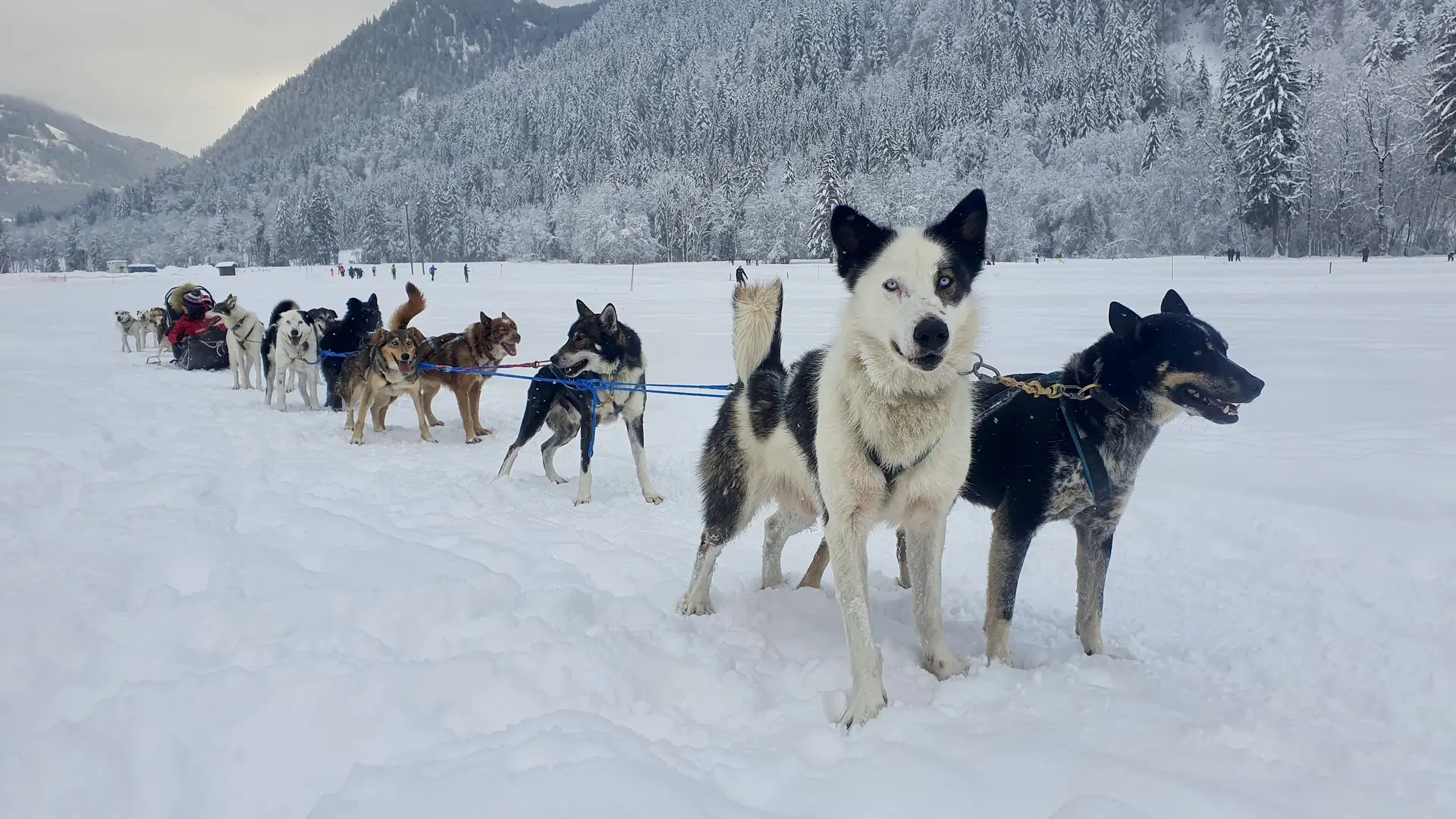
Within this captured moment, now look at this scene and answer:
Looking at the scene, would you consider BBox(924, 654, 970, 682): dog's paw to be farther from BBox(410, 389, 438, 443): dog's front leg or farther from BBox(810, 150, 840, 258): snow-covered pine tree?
Answer: BBox(810, 150, 840, 258): snow-covered pine tree

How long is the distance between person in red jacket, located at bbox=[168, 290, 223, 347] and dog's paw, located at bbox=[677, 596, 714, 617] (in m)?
13.9

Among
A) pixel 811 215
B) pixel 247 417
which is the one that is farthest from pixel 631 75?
pixel 247 417

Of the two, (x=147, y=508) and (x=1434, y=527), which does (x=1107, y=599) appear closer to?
(x=1434, y=527)

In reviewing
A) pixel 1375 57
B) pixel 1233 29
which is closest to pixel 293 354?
pixel 1375 57

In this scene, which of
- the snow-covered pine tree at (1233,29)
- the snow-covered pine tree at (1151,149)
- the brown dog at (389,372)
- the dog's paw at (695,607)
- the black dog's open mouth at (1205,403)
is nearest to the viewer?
the black dog's open mouth at (1205,403)

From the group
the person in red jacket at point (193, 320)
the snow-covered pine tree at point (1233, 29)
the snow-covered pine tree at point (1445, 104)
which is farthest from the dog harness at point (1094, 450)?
the snow-covered pine tree at point (1233, 29)

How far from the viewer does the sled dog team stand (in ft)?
8.64

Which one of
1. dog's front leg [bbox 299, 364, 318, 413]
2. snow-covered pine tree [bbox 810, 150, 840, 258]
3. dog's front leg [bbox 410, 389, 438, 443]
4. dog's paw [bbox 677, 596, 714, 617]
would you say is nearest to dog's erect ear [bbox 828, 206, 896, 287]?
dog's paw [bbox 677, 596, 714, 617]

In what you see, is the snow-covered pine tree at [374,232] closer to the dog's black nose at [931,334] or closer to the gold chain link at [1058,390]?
the gold chain link at [1058,390]

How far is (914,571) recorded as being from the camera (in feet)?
9.93

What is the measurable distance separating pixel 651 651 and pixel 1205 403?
2481mm

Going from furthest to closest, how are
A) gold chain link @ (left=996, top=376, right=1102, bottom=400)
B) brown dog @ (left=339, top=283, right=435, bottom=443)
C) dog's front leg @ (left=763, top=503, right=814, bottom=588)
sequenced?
brown dog @ (left=339, top=283, right=435, bottom=443), dog's front leg @ (left=763, top=503, right=814, bottom=588), gold chain link @ (left=996, top=376, right=1102, bottom=400)

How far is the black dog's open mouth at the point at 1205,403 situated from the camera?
2.93m

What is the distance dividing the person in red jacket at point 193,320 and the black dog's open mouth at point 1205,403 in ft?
51.4
